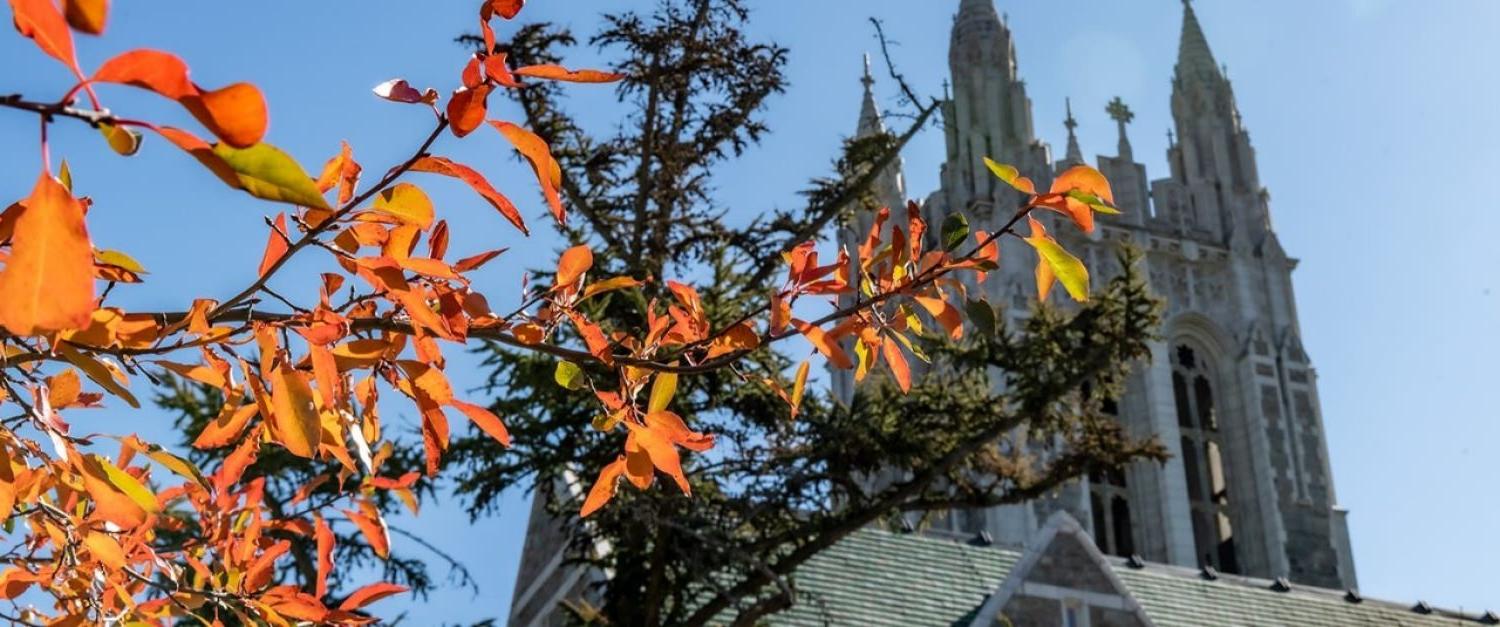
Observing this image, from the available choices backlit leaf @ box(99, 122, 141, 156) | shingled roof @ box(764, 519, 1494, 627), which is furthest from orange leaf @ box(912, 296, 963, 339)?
shingled roof @ box(764, 519, 1494, 627)

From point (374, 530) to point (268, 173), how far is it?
2649mm

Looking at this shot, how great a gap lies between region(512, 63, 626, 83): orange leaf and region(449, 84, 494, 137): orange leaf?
3.4 inches

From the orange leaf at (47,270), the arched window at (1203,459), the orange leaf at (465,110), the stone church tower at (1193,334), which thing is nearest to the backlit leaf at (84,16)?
the orange leaf at (47,270)

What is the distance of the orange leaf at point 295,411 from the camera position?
276 centimetres

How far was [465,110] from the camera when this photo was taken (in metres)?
2.54

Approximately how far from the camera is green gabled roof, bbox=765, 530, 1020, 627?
18.0 metres

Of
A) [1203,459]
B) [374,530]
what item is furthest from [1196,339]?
[374,530]

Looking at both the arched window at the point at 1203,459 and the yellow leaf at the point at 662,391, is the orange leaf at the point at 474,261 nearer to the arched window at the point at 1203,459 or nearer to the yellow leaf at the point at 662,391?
the yellow leaf at the point at 662,391

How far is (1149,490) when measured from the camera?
→ 124 feet

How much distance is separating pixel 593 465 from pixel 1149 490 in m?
28.2

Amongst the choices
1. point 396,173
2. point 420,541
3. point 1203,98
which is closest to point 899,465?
point 420,541

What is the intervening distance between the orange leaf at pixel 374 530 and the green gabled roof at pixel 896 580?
12473 mm

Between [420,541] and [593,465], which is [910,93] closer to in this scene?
[593,465]

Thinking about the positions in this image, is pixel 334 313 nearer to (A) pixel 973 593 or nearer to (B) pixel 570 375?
(B) pixel 570 375
